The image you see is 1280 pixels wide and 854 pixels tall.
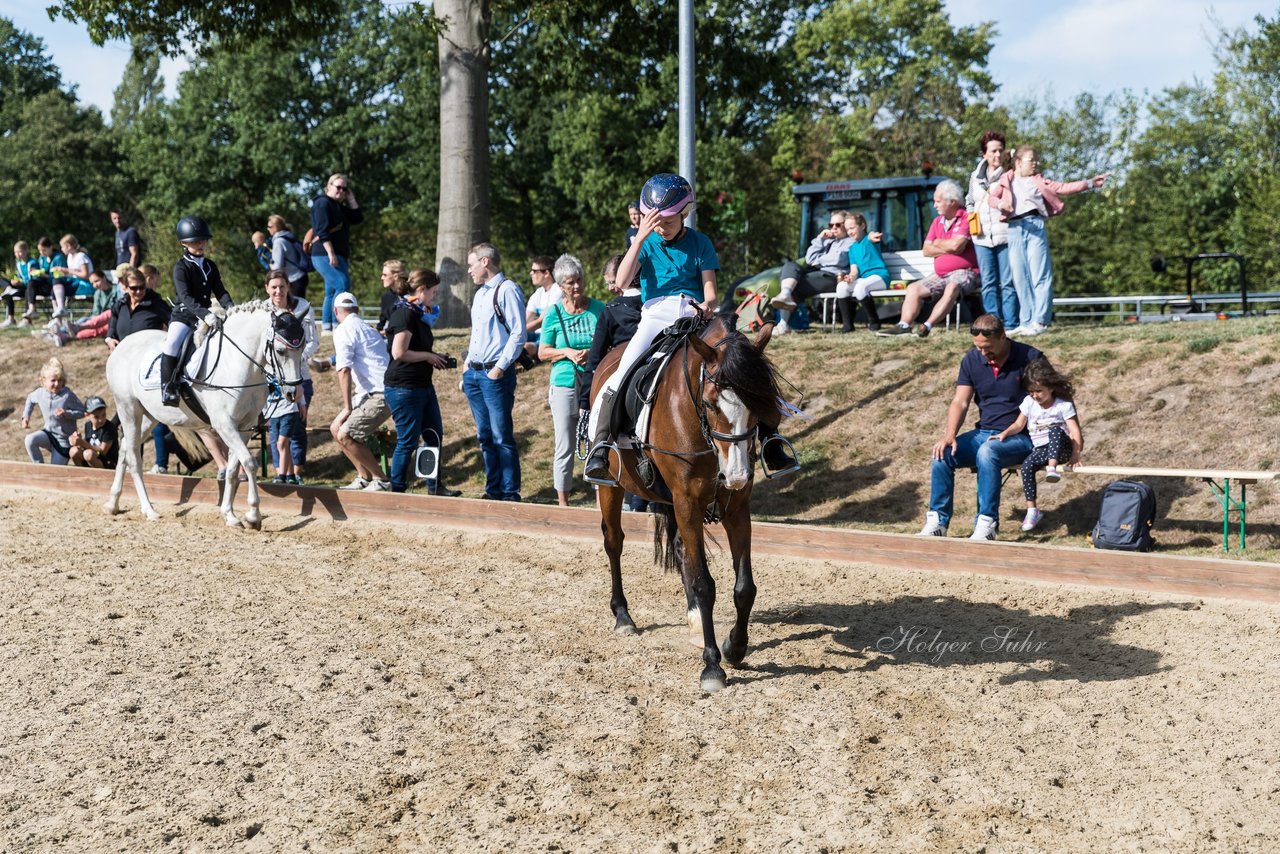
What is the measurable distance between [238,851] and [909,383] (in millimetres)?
9000

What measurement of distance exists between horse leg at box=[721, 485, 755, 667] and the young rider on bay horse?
0.31 metres

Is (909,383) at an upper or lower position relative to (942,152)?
lower

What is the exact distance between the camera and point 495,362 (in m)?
10.9

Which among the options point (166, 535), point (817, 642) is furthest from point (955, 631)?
point (166, 535)

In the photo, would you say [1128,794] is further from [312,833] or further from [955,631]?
[312,833]

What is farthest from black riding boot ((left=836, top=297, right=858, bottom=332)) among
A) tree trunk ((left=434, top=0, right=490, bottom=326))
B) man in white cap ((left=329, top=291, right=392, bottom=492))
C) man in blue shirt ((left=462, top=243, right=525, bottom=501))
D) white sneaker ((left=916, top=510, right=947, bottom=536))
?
white sneaker ((left=916, top=510, right=947, bottom=536))

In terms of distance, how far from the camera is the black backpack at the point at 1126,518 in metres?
8.41

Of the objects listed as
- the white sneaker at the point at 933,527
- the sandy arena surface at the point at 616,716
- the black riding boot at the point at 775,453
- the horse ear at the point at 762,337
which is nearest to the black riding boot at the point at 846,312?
the white sneaker at the point at 933,527

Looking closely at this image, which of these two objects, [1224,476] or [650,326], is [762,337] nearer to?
[650,326]

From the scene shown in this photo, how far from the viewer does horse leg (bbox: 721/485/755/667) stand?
654 centimetres

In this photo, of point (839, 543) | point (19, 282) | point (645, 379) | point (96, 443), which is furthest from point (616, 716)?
point (19, 282)

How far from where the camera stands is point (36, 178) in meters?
52.8

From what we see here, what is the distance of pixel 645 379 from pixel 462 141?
11.1m

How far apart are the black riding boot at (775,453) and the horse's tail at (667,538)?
0.71 metres
